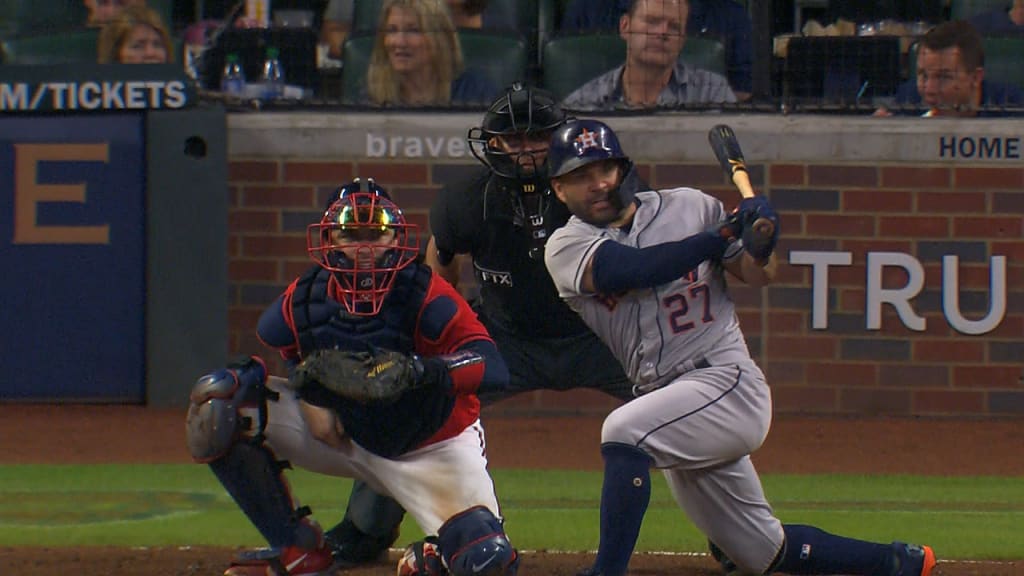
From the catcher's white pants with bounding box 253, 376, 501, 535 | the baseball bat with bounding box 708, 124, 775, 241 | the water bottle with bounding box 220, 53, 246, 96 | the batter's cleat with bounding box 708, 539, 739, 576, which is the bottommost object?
the batter's cleat with bounding box 708, 539, 739, 576

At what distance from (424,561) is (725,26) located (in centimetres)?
504

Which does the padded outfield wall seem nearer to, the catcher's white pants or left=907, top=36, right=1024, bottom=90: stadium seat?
left=907, top=36, right=1024, bottom=90: stadium seat

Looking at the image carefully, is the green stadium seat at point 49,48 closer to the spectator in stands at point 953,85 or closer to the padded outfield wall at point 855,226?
the padded outfield wall at point 855,226

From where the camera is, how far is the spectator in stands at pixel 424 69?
29.0 ft

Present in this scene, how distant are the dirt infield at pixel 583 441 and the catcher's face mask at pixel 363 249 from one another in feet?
10.1

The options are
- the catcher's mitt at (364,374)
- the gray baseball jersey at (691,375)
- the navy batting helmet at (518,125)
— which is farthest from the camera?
the navy batting helmet at (518,125)

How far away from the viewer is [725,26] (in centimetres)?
908

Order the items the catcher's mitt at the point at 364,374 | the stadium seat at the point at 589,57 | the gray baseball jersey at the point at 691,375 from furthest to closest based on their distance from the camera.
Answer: the stadium seat at the point at 589,57, the gray baseball jersey at the point at 691,375, the catcher's mitt at the point at 364,374

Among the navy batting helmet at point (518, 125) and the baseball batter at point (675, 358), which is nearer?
the baseball batter at point (675, 358)

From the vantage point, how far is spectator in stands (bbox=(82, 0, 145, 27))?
9383 mm

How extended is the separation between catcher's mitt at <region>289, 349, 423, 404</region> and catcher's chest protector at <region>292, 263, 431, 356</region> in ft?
0.69

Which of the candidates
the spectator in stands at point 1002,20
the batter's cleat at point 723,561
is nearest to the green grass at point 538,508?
the batter's cleat at point 723,561

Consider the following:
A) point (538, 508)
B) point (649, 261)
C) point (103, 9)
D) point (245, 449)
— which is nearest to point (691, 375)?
point (649, 261)

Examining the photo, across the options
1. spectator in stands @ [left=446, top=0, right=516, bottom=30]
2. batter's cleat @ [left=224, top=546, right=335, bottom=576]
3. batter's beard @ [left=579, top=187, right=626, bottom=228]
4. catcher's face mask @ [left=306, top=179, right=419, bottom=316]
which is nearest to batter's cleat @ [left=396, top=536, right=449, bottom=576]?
batter's cleat @ [left=224, top=546, right=335, bottom=576]
